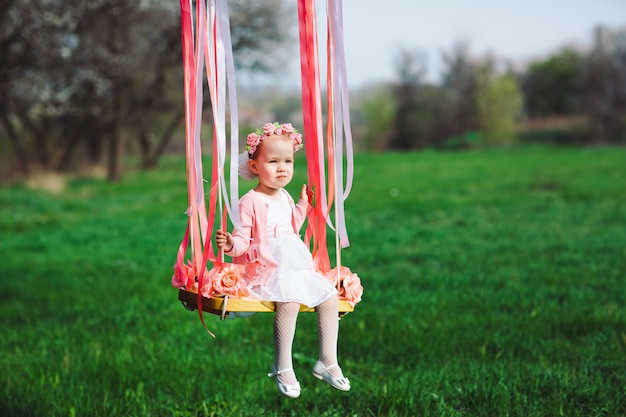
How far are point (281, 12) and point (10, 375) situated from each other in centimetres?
2527

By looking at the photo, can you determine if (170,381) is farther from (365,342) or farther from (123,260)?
(123,260)

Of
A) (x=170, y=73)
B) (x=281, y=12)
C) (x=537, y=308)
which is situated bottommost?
(x=537, y=308)

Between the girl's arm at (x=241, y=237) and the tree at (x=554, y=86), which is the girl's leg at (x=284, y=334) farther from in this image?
the tree at (x=554, y=86)

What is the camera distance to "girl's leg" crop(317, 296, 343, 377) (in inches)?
112

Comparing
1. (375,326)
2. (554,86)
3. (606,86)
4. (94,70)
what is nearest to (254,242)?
(375,326)

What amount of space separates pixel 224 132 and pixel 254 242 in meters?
0.45

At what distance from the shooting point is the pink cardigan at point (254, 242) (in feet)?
9.37

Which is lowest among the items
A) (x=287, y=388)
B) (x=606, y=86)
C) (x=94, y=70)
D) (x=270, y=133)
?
(x=287, y=388)

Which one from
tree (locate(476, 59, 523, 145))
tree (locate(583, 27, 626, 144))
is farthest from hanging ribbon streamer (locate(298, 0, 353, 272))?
tree (locate(476, 59, 523, 145))

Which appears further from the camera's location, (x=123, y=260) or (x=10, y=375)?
(x=123, y=260)

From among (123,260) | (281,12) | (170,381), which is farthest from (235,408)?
(281,12)

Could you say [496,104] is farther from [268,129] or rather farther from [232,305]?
[232,305]

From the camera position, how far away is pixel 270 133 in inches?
112

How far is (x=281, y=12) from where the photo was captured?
29.2 metres
